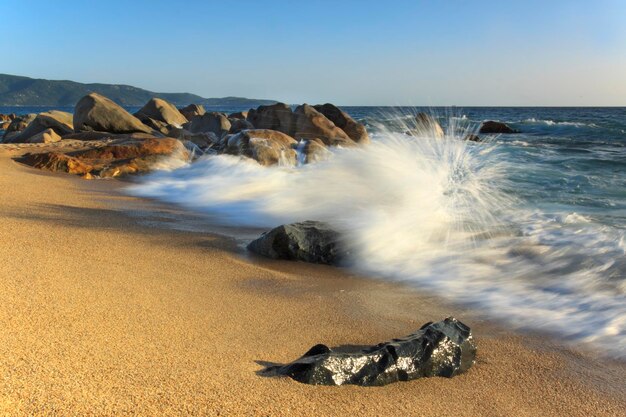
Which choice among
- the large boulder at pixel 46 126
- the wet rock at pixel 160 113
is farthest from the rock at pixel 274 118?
the wet rock at pixel 160 113

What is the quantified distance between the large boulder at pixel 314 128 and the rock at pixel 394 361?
11574 mm

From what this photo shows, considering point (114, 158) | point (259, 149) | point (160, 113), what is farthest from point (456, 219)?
point (160, 113)

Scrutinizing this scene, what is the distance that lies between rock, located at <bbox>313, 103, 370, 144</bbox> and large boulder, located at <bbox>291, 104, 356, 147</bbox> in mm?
820

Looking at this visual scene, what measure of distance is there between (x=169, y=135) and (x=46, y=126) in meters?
3.78

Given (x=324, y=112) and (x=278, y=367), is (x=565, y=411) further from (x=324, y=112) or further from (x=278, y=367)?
(x=324, y=112)

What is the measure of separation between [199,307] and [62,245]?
1.49 meters

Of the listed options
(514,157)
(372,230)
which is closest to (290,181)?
(372,230)

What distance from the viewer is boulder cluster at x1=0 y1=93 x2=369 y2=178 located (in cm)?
1008

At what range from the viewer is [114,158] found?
10.3m

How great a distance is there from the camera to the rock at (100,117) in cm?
1481

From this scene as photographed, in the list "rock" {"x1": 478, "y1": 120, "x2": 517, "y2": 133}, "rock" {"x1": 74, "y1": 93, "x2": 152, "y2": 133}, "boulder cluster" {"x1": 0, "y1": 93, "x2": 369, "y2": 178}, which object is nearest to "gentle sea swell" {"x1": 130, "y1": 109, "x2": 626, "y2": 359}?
"boulder cluster" {"x1": 0, "y1": 93, "x2": 369, "y2": 178}

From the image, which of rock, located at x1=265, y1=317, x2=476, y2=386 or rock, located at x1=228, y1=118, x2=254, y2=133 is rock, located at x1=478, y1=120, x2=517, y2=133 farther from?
rock, located at x1=265, y1=317, x2=476, y2=386

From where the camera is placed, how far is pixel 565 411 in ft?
7.61

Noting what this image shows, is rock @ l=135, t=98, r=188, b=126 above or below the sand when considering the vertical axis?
above
